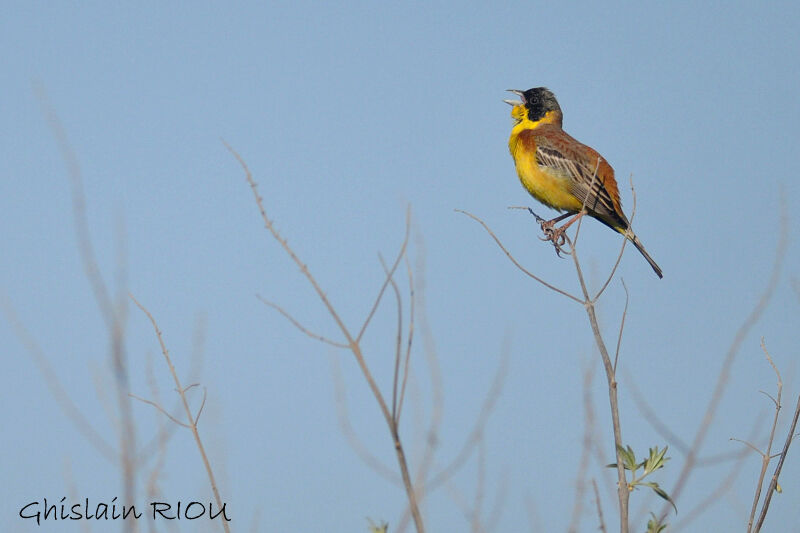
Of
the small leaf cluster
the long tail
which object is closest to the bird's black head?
the long tail

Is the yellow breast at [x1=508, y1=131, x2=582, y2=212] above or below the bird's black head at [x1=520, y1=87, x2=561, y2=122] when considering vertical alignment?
below

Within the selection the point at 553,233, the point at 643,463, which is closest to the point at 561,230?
the point at 553,233

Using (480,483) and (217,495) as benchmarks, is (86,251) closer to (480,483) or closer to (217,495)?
(217,495)

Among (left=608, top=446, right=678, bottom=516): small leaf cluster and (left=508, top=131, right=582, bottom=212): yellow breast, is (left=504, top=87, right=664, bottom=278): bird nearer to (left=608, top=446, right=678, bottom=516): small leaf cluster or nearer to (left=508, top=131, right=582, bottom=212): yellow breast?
(left=508, top=131, right=582, bottom=212): yellow breast

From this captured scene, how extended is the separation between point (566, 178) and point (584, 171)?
20 cm

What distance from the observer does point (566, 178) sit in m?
9.09

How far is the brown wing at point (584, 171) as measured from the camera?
8.90 metres

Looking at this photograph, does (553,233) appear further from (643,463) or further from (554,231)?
(643,463)

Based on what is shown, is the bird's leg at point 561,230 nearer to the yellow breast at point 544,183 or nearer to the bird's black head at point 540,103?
the yellow breast at point 544,183

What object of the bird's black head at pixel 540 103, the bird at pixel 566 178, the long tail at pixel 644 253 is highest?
the bird's black head at pixel 540 103

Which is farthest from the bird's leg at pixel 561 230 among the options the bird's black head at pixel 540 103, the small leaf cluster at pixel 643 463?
Answer: the small leaf cluster at pixel 643 463

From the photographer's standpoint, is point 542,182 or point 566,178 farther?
point 542,182

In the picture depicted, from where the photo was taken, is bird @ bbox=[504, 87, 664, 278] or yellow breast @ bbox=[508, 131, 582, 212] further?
yellow breast @ bbox=[508, 131, 582, 212]

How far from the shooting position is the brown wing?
890 centimetres
